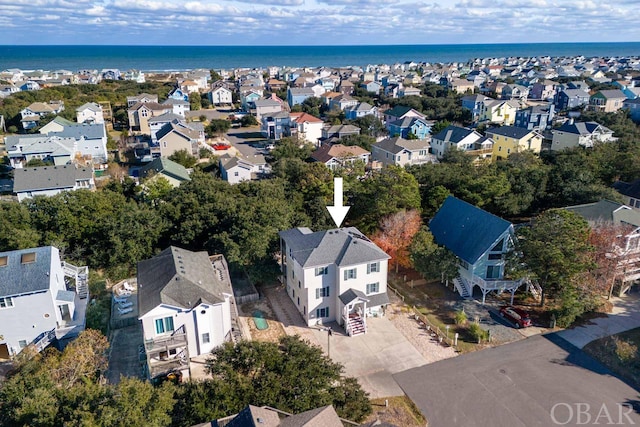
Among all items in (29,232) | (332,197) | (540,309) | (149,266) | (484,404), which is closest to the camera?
(484,404)

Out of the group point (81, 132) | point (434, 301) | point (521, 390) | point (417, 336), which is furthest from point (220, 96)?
point (521, 390)

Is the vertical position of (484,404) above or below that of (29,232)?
below

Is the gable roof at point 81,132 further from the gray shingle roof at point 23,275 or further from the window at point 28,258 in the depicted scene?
the gray shingle roof at point 23,275

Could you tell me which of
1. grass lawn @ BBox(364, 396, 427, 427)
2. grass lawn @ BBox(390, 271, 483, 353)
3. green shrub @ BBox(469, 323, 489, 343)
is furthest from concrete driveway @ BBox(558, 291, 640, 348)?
grass lawn @ BBox(364, 396, 427, 427)

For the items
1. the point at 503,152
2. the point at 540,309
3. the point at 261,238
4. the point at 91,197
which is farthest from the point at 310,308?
the point at 503,152

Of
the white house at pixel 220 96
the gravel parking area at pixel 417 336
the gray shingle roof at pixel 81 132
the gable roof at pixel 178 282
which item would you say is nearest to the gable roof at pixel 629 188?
the gravel parking area at pixel 417 336

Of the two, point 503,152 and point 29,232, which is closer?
point 29,232

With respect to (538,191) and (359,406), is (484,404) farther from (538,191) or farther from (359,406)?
(538,191)
